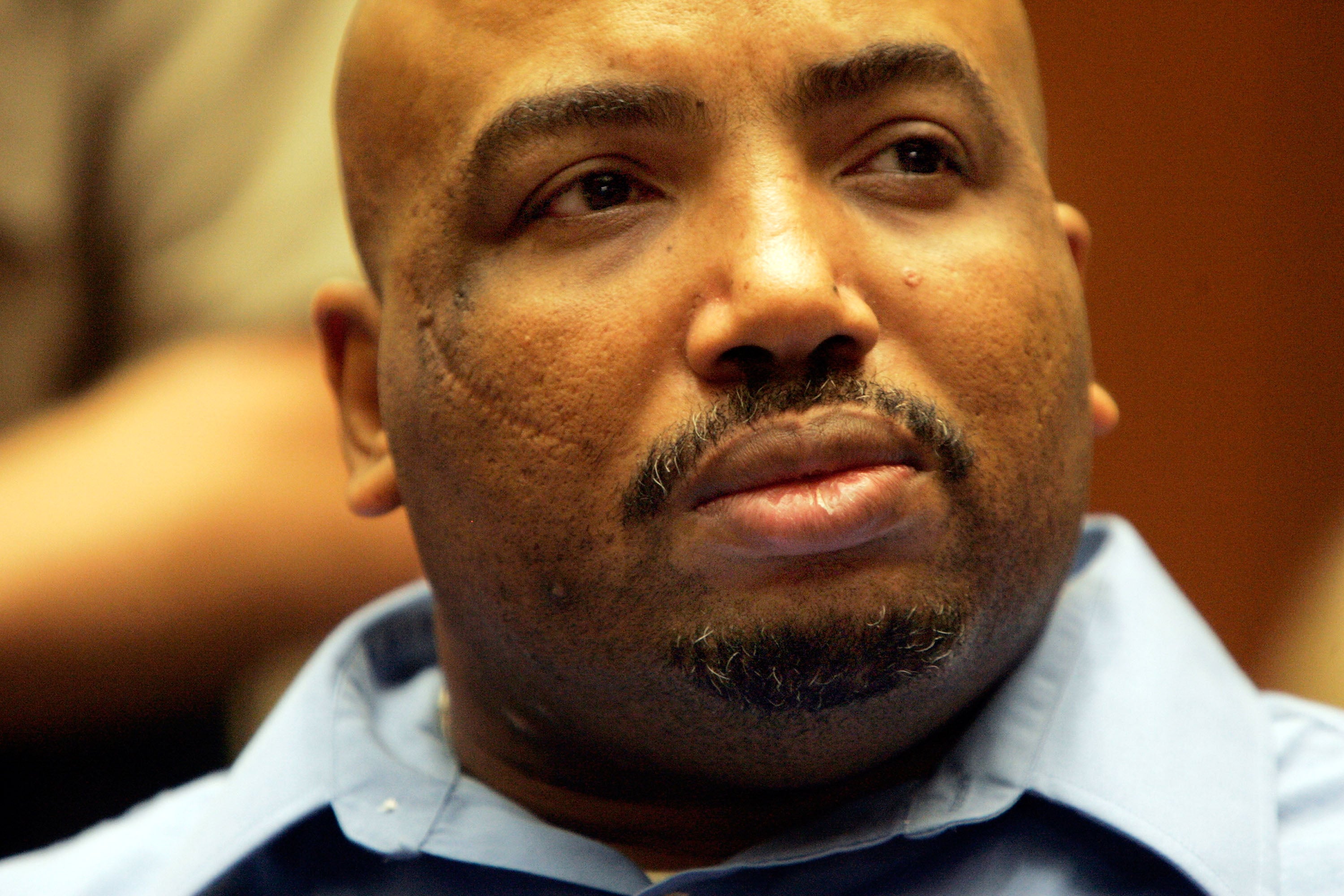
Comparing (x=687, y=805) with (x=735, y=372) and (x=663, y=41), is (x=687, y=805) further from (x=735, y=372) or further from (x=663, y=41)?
(x=663, y=41)

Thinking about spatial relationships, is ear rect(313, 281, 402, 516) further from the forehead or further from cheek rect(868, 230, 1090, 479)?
cheek rect(868, 230, 1090, 479)

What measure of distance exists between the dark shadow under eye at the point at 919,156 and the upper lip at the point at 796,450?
241mm

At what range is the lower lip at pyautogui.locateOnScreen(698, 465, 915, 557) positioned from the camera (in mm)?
951

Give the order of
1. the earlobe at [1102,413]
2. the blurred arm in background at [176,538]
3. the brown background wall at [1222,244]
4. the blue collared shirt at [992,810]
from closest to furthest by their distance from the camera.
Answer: the blue collared shirt at [992,810] → the earlobe at [1102,413] → the blurred arm in background at [176,538] → the brown background wall at [1222,244]

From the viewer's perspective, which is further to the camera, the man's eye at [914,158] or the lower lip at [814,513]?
the man's eye at [914,158]

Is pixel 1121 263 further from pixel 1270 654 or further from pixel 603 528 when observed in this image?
pixel 603 528

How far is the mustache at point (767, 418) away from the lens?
0.97 metres

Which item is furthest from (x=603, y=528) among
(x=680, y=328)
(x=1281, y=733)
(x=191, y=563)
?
(x=191, y=563)

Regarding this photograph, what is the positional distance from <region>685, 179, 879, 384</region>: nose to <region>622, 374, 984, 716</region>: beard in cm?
2

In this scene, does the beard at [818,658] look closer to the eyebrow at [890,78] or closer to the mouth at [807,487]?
the mouth at [807,487]

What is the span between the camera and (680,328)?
1.01 m

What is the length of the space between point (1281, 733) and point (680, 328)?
0.66m

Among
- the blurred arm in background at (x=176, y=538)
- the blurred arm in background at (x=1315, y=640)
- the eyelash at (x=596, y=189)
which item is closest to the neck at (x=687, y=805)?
the eyelash at (x=596, y=189)

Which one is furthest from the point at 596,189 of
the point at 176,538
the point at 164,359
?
the point at 164,359
